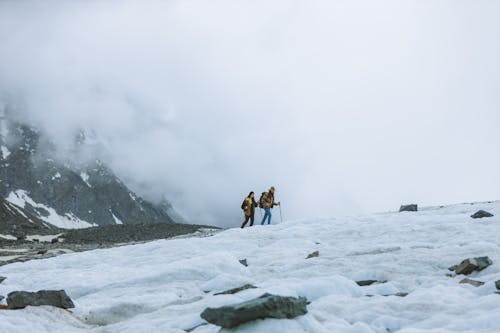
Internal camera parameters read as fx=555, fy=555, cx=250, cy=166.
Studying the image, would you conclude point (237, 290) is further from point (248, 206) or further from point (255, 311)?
point (248, 206)

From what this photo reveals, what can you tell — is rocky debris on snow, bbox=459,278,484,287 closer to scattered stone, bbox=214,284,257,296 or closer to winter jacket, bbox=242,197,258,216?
scattered stone, bbox=214,284,257,296

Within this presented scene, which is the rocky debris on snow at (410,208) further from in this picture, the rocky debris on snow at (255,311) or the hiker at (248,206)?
the rocky debris on snow at (255,311)

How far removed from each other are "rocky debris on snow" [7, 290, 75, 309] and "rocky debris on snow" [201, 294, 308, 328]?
4.30m

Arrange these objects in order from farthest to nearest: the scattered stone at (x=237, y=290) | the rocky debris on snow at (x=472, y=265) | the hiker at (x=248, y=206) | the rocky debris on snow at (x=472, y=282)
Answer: the hiker at (x=248, y=206), the rocky debris on snow at (x=472, y=265), the scattered stone at (x=237, y=290), the rocky debris on snow at (x=472, y=282)

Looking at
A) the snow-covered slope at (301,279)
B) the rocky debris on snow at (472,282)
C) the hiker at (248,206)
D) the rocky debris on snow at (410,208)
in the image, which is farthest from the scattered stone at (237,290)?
the hiker at (248,206)

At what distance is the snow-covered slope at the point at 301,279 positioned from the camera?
9766mm

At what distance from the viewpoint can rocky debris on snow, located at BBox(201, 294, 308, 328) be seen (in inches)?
346

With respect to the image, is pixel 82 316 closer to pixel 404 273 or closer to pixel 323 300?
pixel 323 300

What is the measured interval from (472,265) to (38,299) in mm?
9496

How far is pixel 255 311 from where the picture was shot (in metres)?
Result: 8.79

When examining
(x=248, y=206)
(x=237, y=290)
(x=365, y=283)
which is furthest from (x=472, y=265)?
(x=248, y=206)

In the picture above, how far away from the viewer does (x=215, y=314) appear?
29.7 feet

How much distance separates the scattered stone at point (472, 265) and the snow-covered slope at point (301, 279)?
0.17 m

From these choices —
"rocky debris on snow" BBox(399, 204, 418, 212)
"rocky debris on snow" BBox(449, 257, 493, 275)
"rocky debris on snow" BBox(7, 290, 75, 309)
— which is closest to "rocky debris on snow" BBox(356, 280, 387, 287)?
"rocky debris on snow" BBox(449, 257, 493, 275)
